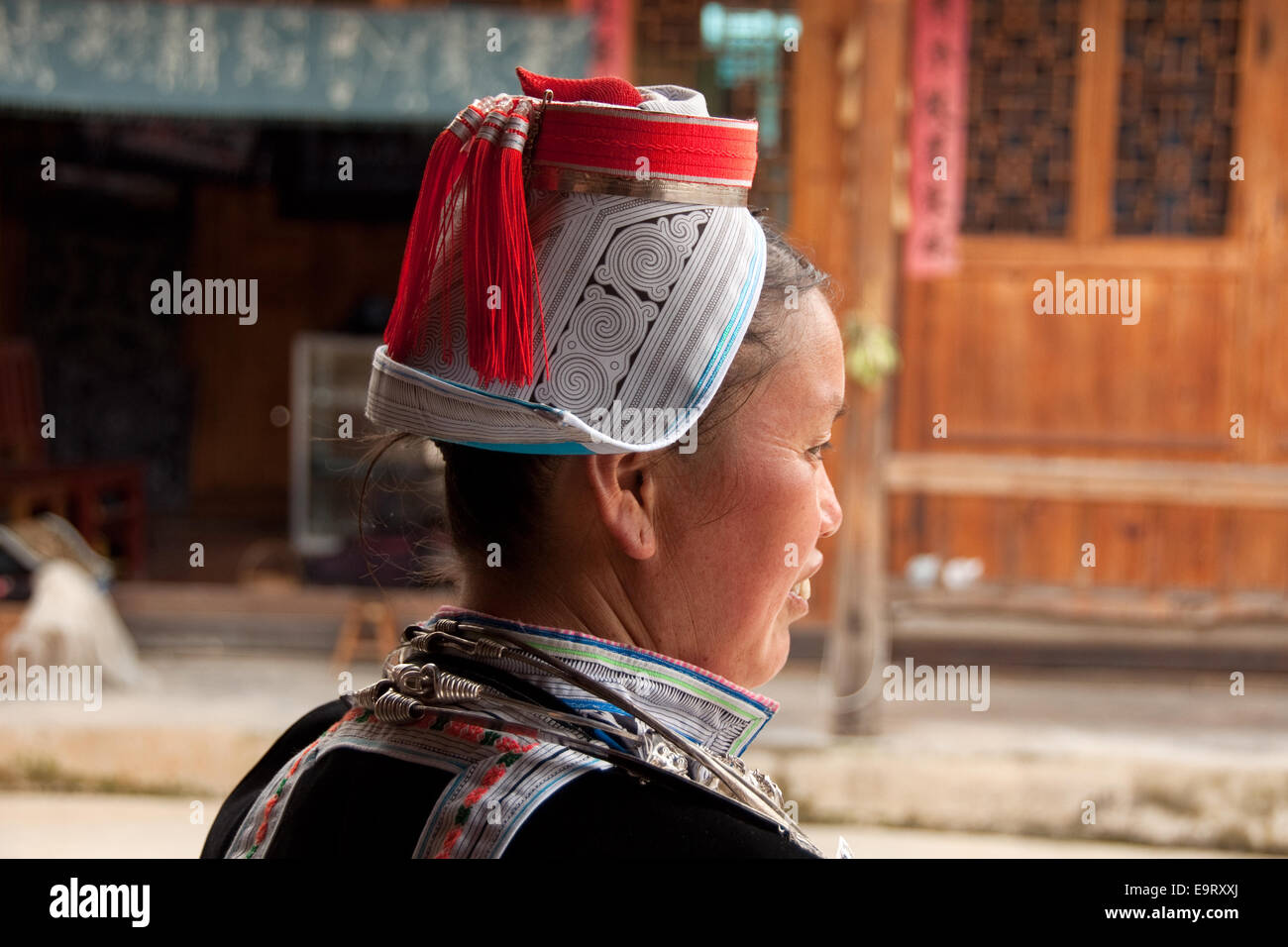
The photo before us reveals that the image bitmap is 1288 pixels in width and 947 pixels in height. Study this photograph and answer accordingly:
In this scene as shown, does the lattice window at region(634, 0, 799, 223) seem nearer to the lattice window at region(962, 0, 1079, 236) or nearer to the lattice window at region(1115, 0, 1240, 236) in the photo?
the lattice window at region(962, 0, 1079, 236)

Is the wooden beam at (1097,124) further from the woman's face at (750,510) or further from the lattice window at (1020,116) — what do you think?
the woman's face at (750,510)

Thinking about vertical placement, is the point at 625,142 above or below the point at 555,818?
above

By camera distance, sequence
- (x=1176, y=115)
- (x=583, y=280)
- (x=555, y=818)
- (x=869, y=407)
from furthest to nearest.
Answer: (x=1176, y=115) < (x=869, y=407) < (x=583, y=280) < (x=555, y=818)

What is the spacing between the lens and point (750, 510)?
1219 millimetres

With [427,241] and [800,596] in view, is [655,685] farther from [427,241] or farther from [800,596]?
[427,241]

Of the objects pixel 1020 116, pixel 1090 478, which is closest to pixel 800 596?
pixel 1090 478

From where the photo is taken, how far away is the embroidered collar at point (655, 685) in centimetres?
115

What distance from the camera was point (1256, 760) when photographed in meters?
5.32

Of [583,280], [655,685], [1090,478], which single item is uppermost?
[583,280]

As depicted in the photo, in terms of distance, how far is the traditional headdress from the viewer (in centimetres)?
112

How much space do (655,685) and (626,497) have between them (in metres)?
0.18

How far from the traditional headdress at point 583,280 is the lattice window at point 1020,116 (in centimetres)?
583

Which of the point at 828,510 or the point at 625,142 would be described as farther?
the point at 828,510

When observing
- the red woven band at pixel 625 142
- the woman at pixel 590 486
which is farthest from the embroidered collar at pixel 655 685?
the red woven band at pixel 625 142
